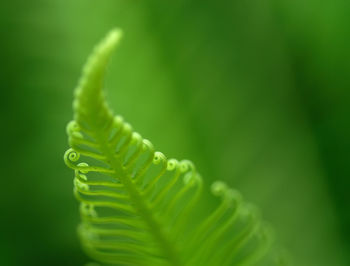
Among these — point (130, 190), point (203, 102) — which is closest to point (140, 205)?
point (130, 190)

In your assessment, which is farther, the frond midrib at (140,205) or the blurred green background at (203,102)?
the blurred green background at (203,102)

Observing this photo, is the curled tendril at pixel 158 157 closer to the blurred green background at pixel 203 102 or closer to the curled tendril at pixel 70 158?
the curled tendril at pixel 70 158

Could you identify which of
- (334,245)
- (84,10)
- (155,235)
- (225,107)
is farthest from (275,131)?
(155,235)

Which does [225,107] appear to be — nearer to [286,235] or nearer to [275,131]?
[275,131]

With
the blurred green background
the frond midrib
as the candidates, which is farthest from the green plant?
the blurred green background

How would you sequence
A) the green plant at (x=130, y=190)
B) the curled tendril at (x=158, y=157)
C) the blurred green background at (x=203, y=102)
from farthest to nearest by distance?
1. the blurred green background at (x=203, y=102)
2. the curled tendril at (x=158, y=157)
3. the green plant at (x=130, y=190)

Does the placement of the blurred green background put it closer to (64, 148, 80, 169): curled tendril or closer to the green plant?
the green plant

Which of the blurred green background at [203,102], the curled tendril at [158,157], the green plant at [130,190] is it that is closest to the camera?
the green plant at [130,190]

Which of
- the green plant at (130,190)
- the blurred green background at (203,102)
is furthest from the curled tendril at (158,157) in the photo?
the blurred green background at (203,102)
